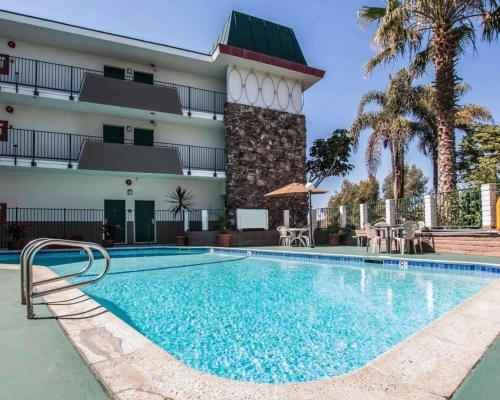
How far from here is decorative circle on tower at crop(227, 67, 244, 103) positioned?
712 inches

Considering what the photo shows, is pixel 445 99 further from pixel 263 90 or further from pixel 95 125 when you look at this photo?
pixel 95 125

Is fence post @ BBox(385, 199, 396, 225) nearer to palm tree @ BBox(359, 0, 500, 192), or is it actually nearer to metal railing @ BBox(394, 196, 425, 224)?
metal railing @ BBox(394, 196, 425, 224)

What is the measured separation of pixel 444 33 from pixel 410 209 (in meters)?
6.05

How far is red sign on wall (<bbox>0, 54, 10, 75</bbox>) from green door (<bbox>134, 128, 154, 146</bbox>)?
18.5 feet

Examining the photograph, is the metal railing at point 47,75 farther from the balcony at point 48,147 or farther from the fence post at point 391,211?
the fence post at point 391,211

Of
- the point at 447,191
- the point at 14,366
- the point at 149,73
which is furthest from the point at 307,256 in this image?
the point at 149,73

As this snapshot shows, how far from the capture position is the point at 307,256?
11367mm

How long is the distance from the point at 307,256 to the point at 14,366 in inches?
380

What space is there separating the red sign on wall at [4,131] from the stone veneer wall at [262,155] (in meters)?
9.62

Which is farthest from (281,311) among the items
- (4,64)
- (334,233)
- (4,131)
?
(4,64)

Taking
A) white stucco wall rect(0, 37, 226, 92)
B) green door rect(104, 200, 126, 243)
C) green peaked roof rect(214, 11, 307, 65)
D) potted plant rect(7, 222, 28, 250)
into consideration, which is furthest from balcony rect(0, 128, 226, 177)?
green peaked roof rect(214, 11, 307, 65)

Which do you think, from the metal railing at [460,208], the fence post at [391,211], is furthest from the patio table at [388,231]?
the fence post at [391,211]

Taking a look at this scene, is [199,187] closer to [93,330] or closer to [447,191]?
[447,191]

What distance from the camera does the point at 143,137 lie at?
17.6 m
